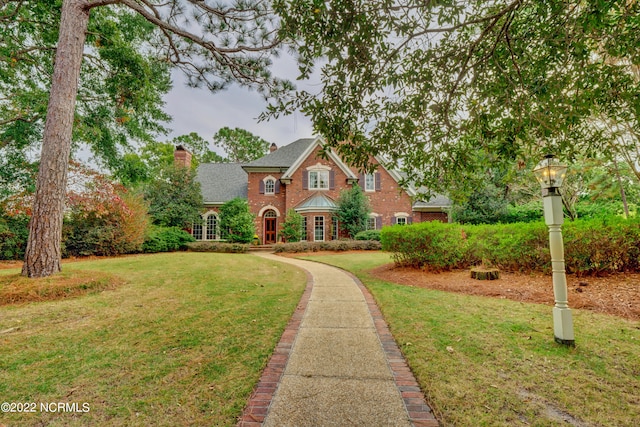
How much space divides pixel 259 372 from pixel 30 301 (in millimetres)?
5638

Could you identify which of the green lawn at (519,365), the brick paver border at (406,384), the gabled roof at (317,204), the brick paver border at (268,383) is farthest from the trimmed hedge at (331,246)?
the brick paver border at (406,384)

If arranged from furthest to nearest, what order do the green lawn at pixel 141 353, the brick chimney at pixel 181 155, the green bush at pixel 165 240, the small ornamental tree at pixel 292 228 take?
the brick chimney at pixel 181 155 < the small ornamental tree at pixel 292 228 < the green bush at pixel 165 240 < the green lawn at pixel 141 353

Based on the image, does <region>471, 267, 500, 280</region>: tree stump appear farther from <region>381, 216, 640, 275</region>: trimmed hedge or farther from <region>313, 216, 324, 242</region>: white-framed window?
<region>313, 216, 324, 242</region>: white-framed window

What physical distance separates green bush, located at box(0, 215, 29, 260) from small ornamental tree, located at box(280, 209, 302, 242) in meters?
13.2

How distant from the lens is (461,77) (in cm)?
407

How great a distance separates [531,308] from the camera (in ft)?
17.2

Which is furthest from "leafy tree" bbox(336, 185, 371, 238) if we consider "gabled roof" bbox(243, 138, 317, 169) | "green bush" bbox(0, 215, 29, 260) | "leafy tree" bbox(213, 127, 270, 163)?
"leafy tree" bbox(213, 127, 270, 163)

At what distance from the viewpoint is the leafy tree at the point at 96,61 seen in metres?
6.35

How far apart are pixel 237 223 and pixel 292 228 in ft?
12.7

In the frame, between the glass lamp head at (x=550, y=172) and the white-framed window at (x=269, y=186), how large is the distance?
1963cm

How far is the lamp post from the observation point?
3621mm

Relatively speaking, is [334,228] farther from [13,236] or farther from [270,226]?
[13,236]

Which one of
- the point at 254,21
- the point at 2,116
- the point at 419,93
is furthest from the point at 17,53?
the point at 419,93

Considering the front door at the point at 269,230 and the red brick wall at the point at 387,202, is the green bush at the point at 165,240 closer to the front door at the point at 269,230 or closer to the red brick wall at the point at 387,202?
the front door at the point at 269,230
